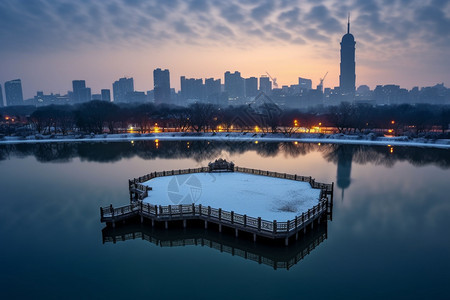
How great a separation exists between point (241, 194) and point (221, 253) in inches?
349

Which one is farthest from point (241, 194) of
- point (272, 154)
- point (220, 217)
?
point (272, 154)

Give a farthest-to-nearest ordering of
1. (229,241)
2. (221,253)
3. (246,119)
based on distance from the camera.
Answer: (246,119) → (229,241) → (221,253)

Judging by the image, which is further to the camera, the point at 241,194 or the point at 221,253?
the point at 241,194

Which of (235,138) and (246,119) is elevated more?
(246,119)

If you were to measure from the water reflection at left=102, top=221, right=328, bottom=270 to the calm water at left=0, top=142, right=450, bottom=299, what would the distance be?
0.15 m

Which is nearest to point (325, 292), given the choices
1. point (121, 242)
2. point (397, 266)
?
point (397, 266)

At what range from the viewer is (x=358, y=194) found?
104 feet

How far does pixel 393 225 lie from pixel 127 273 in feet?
65.7

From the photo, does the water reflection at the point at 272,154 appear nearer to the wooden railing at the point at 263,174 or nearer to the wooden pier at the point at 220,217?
the wooden railing at the point at 263,174

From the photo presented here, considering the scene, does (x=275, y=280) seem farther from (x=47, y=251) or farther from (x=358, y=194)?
(x=358, y=194)

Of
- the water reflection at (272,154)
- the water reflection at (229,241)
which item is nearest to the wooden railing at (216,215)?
the water reflection at (229,241)

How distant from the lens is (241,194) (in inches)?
1109

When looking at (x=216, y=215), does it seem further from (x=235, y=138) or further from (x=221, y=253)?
(x=235, y=138)

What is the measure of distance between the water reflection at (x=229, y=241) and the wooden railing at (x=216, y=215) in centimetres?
99
